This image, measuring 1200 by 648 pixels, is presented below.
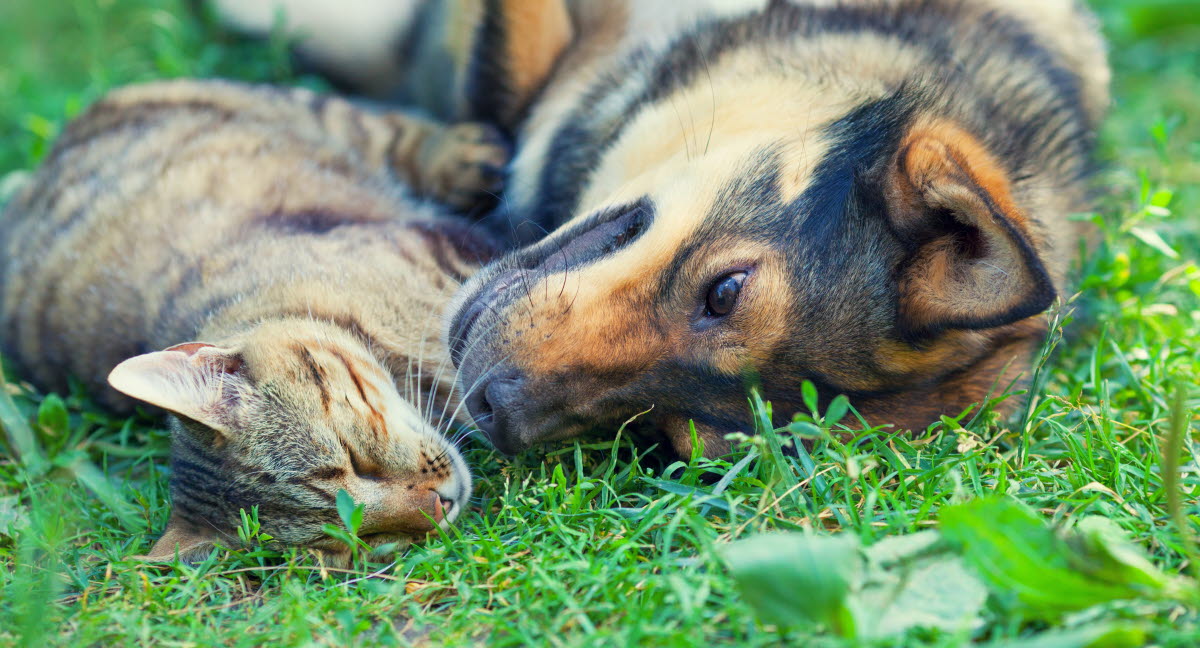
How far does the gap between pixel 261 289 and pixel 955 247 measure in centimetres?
258

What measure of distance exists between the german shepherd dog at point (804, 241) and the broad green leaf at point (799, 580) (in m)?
0.81

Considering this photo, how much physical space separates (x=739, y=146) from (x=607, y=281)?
0.70 m

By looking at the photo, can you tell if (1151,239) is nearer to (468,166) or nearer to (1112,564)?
(1112,564)

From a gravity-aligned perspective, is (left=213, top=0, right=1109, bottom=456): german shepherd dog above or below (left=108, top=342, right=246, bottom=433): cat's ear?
above

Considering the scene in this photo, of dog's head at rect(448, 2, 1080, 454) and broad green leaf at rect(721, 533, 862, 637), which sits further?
dog's head at rect(448, 2, 1080, 454)

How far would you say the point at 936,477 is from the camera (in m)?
2.93

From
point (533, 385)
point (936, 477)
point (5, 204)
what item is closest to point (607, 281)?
→ point (533, 385)

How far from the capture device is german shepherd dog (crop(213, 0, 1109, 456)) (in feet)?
9.36

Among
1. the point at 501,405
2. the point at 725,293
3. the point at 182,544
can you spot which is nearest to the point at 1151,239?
the point at 725,293

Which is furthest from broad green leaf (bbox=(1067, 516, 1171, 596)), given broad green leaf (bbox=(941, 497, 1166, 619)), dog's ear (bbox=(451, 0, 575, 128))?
dog's ear (bbox=(451, 0, 575, 128))

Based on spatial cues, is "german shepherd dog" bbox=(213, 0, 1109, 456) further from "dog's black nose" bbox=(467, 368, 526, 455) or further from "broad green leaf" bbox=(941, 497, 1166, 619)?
"broad green leaf" bbox=(941, 497, 1166, 619)

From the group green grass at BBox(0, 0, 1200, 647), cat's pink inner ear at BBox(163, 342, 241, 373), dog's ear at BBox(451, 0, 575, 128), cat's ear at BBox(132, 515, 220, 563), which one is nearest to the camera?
green grass at BBox(0, 0, 1200, 647)

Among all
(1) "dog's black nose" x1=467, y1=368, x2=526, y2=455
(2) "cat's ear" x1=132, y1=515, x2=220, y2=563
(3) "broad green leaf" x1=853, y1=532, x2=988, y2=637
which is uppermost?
(3) "broad green leaf" x1=853, y1=532, x2=988, y2=637

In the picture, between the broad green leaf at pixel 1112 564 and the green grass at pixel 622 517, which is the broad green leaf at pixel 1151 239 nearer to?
the green grass at pixel 622 517
